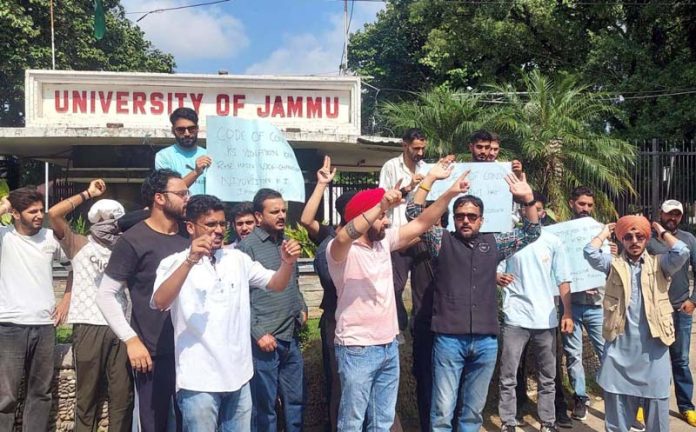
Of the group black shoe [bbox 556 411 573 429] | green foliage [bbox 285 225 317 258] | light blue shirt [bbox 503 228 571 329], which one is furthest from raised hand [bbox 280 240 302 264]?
green foliage [bbox 285 225 317 258]

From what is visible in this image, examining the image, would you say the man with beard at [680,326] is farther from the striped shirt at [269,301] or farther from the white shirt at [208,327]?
the white shirt at [208,327]

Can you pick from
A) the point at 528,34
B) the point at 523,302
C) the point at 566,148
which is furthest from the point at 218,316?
the point at 528,34

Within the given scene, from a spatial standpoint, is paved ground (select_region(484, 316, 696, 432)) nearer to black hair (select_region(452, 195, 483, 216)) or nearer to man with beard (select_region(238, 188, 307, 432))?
man with beard (select_region(238, 188, 307, 432))

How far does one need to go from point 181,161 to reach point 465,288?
2293 millimetres

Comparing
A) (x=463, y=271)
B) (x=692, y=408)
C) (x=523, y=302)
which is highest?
(x=463, y=271)

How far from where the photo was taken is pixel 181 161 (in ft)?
15.7

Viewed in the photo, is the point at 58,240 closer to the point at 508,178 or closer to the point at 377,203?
the point at 377,203

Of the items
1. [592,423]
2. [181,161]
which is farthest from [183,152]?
[592,423]

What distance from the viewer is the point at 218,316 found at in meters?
3.28

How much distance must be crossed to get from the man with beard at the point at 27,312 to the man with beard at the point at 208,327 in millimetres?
Result: 1442

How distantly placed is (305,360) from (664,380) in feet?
8.79

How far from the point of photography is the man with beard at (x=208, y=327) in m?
3.21

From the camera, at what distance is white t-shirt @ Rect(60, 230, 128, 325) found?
4.20 m

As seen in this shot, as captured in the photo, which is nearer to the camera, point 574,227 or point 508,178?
point 508,178
